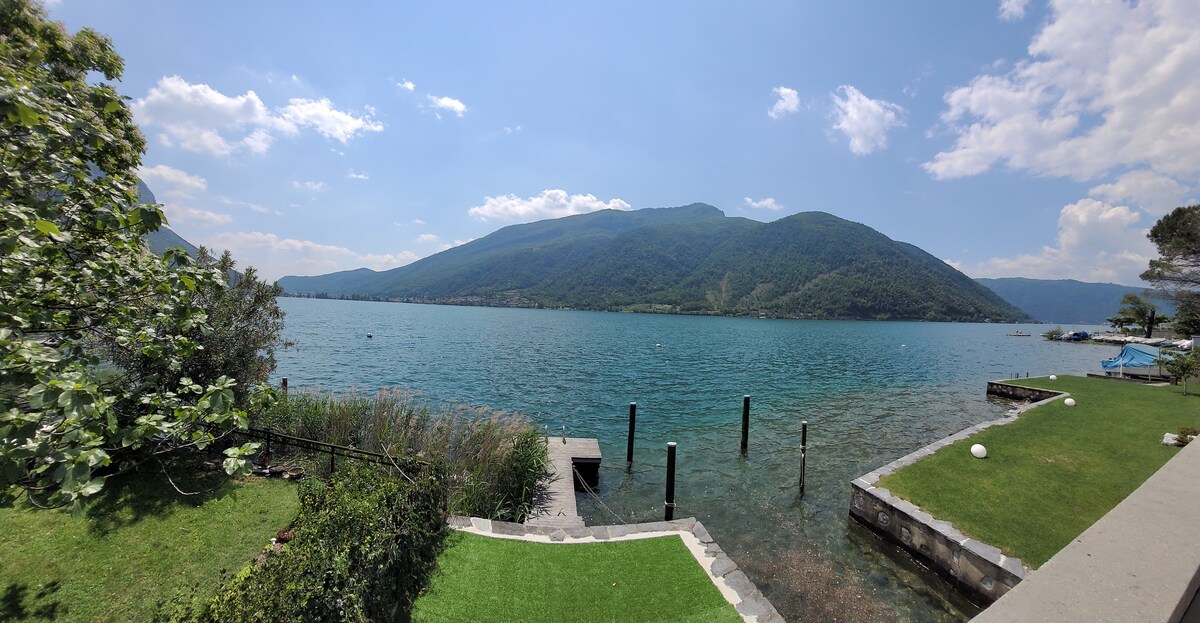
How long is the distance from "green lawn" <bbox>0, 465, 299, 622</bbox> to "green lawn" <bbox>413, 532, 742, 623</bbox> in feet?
9.27

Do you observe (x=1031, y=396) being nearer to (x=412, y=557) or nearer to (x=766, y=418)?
(x=766, y=418)

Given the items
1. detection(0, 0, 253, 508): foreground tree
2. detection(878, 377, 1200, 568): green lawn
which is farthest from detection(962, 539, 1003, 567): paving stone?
detection(0, 0, 253, 508): foreground tree

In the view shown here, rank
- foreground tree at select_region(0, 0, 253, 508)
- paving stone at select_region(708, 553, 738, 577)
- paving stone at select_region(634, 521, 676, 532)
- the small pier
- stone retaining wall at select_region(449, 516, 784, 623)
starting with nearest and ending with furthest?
foreground tree at select_region(0, 0, 253, 508) < stone retaining wall at select_region(449, 516, 784, 623) < paving stone at select_region(708, 553, 738, 577) < paving stone at select_region(634, 521, 676, 532) < the small pier

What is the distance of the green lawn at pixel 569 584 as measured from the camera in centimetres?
571

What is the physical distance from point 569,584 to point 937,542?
726 cm

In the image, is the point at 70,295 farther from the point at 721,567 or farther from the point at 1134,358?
the point at 1134,358

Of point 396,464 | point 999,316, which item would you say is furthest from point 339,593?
point 999,316

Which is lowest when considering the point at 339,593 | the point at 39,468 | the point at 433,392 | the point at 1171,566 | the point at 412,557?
the point at 433,392

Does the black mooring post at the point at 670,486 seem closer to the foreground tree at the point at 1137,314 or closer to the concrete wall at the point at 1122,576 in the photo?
the concrete wall at the point at 1122,576

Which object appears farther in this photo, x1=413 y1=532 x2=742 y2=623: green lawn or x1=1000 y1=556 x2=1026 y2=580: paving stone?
x1=1000 y1=556 x2=1026 y2=580: paving stone

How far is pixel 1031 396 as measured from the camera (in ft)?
81.4

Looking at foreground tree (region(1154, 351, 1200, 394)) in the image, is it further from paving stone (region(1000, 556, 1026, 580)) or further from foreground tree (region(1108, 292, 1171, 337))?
foreground tree (region(1108, 292, 1171, 337))

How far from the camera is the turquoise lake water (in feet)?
29.2

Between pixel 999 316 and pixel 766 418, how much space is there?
733 ft
